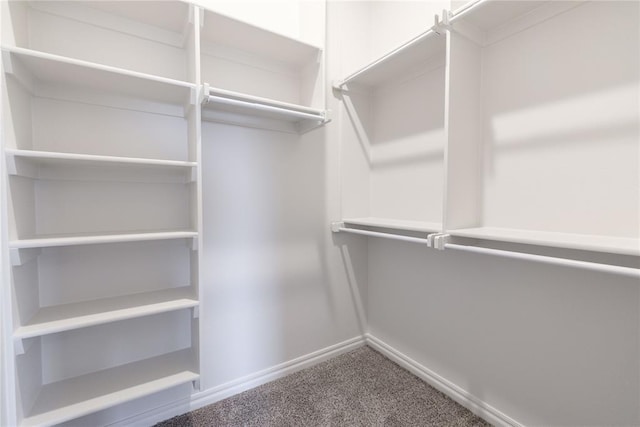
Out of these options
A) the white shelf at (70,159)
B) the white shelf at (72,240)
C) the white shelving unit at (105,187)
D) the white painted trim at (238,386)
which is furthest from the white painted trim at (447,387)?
the white shelf at (70,159)

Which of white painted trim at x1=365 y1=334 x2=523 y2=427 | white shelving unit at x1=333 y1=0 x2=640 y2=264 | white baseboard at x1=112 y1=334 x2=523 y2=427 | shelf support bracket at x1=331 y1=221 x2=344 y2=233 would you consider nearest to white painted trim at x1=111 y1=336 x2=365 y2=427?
white baseboard at x1=112 y1=334 x2=523 y2=427

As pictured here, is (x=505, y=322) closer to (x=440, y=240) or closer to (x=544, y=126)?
(x=440, y=240)

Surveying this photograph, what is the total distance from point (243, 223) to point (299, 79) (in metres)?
0.96

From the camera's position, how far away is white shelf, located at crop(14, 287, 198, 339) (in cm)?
98

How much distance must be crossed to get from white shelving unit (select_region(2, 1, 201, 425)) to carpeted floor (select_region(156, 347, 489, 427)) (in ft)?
1.32

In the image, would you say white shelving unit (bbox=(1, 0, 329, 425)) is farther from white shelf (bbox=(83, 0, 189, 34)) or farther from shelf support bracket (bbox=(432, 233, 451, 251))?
shelf support bracket (bbox=(432, 233, 451, 251))

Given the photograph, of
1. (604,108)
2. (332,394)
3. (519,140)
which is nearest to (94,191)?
(332,394)

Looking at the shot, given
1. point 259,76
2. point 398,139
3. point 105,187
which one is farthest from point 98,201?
point 398,139

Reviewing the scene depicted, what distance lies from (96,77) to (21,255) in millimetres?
719

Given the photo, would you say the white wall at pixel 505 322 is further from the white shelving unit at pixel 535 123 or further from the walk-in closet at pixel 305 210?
the white shelving unit at pixel 535 123

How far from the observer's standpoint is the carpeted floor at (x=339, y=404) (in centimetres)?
142

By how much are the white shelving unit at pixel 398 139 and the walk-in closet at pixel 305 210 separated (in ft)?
0.06

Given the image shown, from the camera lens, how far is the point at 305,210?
1.83 metres

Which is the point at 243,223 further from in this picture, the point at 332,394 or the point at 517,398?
the point at 517,398
